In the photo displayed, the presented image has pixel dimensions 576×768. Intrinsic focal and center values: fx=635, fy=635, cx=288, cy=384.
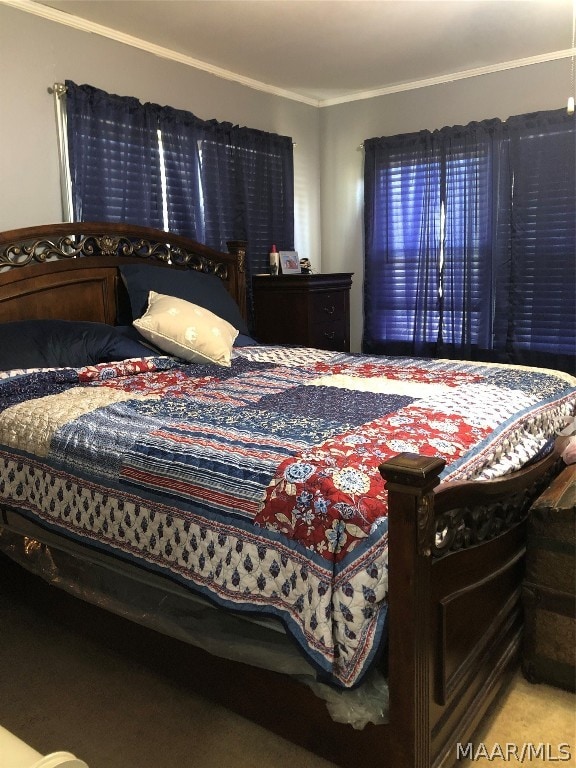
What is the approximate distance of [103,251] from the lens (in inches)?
125

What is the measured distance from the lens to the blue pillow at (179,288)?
10.2 ft

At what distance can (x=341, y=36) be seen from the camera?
3.36m

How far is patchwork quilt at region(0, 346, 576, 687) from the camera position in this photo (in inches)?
49.2

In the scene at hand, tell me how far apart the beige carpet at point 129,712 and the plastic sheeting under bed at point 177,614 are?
9cm

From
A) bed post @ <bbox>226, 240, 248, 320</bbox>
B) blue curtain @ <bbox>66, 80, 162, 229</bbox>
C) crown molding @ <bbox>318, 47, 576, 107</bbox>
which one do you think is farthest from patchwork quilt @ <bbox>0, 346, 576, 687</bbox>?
crown molding @ <bbox>318, 47, 576, 107</bbox>

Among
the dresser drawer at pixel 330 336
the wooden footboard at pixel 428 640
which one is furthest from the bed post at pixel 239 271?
the wooden footboard at pixel 428 640

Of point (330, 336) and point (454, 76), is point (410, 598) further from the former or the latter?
Answer: point (454, 76)

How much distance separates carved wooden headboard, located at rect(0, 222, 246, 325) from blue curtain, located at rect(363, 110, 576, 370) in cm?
160

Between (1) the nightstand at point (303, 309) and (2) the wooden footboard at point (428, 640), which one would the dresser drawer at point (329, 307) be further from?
(2) the wooden footboard at point (428, 640)

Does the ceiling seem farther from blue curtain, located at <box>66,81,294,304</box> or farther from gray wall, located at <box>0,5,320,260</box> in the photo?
blue curtain, located at <box>66,81,294,304</box>

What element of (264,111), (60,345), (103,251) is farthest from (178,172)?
(60,345)

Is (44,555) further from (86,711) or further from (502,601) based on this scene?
(502,601)

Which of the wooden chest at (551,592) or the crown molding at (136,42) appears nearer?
the wooden chest at (551,592)

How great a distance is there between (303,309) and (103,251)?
1.34 m
